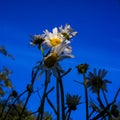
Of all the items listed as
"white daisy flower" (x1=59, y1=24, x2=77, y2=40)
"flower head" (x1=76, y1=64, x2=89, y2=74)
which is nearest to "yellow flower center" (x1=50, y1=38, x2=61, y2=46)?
"flower head" (x1=76, y1=64, x2=89, y2=74)

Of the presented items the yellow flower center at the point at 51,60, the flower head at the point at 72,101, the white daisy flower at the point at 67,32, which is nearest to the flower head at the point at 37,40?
the white daisy flower at the point at 67,32

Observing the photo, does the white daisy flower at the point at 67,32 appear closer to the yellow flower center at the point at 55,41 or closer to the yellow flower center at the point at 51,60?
the yellow flower center at the point at 55,41

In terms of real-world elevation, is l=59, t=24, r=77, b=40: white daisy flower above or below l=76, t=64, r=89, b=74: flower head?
above

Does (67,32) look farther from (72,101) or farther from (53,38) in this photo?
(72,101)

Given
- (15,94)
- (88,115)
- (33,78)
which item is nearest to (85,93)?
(88,115)

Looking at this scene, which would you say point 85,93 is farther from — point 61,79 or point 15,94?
point 15,94

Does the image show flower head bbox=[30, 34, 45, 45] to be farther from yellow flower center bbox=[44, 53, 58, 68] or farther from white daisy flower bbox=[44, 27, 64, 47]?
yellow flower center bbox=[44, 53, 58, 68]
